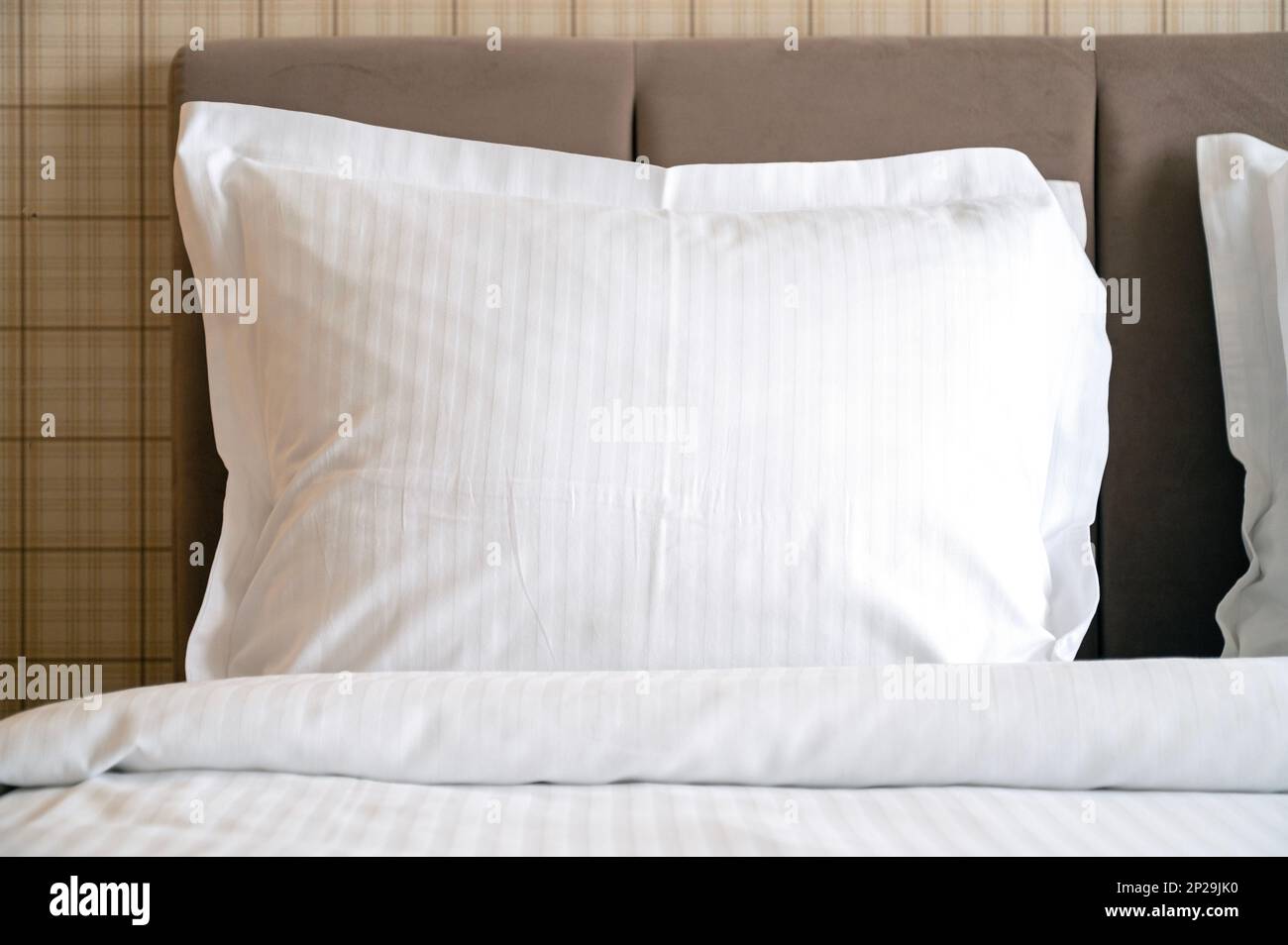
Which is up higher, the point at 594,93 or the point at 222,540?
the point at 594,93

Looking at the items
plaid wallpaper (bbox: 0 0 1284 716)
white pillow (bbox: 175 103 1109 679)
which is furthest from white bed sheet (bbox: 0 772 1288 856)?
plaid wallpaper (bbox: 0 0 1284 716)

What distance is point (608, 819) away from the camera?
63 centimetres

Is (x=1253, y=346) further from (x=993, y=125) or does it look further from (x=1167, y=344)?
(x=993, y=125)

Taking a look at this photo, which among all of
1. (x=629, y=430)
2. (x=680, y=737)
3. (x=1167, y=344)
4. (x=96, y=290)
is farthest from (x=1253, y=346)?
(x=96, y=290)

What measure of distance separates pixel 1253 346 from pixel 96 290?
1.51 meters

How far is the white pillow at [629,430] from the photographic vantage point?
979 millimetres

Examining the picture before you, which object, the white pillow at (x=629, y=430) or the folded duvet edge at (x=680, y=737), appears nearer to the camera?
the folded duvet edge at (x=680, y=737)

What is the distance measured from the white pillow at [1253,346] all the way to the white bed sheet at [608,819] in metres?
0.63

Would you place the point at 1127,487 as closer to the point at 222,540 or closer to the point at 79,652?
the point at 222,540

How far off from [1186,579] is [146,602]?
1.38m

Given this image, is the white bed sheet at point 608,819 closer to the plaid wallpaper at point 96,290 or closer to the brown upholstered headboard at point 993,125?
the brown upholstered headboard at point 993,125

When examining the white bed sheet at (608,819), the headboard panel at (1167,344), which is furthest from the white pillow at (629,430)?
the white bed sheet at (608,819)

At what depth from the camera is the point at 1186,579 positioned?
135cm
